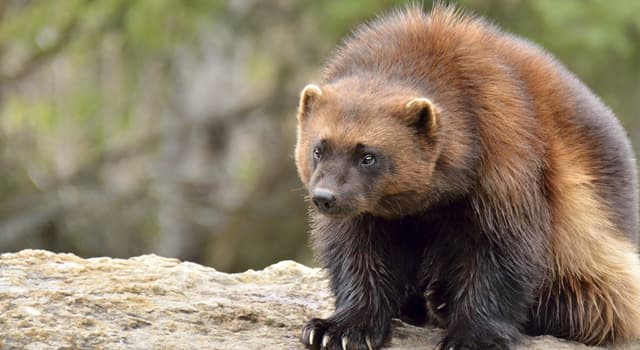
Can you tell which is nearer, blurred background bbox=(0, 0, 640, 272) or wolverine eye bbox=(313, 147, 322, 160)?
wolverine eye bbox=(313, 147, 322, 160)

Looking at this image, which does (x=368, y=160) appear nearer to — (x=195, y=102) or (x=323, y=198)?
(x=323, y=198)

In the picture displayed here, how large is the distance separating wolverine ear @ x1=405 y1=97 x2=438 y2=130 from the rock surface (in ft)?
3.97

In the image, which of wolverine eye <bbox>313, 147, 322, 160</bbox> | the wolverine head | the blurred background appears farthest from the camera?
the blurred background

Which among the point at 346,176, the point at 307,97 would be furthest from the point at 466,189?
the point at 307,97

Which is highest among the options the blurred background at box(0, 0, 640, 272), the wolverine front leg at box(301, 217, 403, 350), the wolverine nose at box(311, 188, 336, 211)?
the blurred background at box(0, 0, 640, 272)

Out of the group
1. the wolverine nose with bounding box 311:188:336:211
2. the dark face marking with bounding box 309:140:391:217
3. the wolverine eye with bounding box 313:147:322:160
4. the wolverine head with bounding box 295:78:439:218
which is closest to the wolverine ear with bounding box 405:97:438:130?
the wolverine head with bounding box 295:78:439:218

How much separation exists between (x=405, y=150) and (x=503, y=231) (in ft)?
2.12

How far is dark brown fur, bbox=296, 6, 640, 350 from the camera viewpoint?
18.7ft

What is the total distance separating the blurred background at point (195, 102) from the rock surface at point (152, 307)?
5151 mm

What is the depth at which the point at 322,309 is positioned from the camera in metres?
6.73

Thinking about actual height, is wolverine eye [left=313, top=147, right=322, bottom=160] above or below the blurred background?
below

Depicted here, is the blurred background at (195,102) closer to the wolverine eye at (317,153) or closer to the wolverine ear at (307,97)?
the wolverine ear at (307,97)

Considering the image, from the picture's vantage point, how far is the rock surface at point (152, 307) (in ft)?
18.7

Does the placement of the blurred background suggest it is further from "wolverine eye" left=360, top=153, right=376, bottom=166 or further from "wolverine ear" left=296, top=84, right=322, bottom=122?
"wolverine eye" left=360, top=153, right=376, bottom=166
